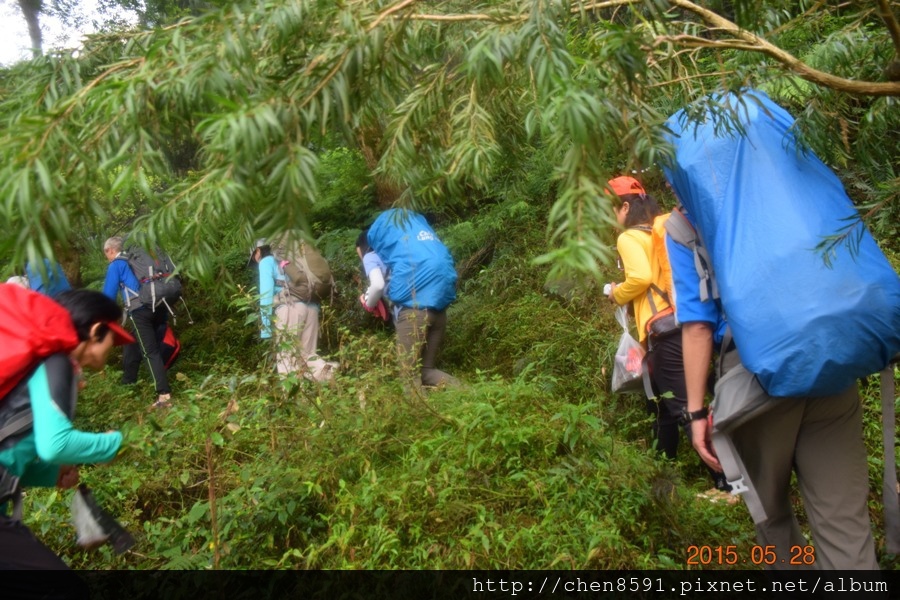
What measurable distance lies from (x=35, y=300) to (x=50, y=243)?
861 mm

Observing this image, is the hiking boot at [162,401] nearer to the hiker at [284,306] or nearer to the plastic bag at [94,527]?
the hiker at [284,306]

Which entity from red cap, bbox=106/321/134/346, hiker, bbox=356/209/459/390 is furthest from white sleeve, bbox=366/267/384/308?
red cap, bbox=106/321/134/346

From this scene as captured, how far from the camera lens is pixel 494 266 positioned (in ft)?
27.8

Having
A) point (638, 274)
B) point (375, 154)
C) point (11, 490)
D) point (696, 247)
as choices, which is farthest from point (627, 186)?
point (11, 490)

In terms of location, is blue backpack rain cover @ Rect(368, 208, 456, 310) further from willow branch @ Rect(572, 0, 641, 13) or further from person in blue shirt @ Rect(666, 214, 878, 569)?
willow branch @ Rect(572, 0, 641, 13)

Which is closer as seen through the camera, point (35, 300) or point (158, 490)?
point (35, 300)

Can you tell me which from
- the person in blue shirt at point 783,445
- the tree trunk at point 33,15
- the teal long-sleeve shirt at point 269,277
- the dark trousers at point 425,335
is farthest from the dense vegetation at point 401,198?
the tree trunk at point 33,15

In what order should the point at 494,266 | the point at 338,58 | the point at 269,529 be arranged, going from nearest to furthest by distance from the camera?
the point at 338,58 → the point at 269,529 → the point at 494,266

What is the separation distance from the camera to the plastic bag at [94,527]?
2.94 m

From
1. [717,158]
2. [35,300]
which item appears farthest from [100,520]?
[717,158]

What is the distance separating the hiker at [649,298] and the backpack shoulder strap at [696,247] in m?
1.06
